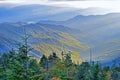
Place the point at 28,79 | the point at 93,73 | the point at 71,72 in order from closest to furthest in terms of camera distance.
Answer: the point at 28,79 → the point at 93,73 → the point at 71,72

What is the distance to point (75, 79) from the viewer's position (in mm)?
78625

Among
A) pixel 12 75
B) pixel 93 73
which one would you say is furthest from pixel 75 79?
pixel 12 75

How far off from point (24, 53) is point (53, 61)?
85.3m

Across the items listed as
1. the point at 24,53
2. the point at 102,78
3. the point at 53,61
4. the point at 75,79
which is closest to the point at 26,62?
the point at 24,53

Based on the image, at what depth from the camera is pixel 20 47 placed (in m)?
27.8

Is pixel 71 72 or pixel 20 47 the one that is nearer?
pixel 20 47

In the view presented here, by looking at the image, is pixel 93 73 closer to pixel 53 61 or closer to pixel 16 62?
pixel 16 62

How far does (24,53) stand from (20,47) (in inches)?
26.2

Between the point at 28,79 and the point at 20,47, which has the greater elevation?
the point at 20,47

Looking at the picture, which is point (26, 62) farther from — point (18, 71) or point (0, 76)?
point (0, 76)

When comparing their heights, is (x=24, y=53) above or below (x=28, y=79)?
above

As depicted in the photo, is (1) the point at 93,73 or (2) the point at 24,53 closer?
(2) the point at 24,53

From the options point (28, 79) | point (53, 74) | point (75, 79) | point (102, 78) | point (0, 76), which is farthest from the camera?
point (53, 74)

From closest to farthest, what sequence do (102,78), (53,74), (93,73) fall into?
(93,73), (102,78), (53,74)
